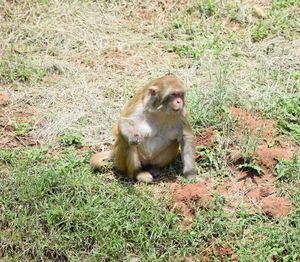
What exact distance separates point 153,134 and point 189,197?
0.86 metres

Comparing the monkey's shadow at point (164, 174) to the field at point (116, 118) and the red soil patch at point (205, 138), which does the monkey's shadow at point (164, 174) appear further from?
the red soil patch at point (205, 138)

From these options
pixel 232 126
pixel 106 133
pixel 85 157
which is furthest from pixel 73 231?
pixel 232 126

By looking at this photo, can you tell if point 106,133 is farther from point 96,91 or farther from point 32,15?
point 32,15

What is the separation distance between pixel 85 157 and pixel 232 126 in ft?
5.76

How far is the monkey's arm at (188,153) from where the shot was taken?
26.2 feet

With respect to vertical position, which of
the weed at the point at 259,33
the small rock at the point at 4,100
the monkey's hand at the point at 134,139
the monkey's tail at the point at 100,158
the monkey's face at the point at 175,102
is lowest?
the small rock at the point at 4,100

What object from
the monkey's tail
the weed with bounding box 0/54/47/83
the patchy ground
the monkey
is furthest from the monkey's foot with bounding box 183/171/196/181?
the weed with bounding box 0/54/47/83

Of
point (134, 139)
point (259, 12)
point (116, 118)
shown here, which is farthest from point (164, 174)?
point (259, 12)

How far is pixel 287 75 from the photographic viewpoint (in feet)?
32.0

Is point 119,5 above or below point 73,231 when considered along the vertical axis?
above

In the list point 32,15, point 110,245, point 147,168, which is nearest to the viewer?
point 110,245

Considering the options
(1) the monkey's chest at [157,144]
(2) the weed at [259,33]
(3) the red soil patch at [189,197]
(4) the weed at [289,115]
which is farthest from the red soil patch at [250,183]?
(2) the weed at [259,33]

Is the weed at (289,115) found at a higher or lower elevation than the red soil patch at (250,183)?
higher

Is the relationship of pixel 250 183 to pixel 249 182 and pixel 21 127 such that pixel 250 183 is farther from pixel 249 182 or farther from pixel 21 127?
pixel 21 127
